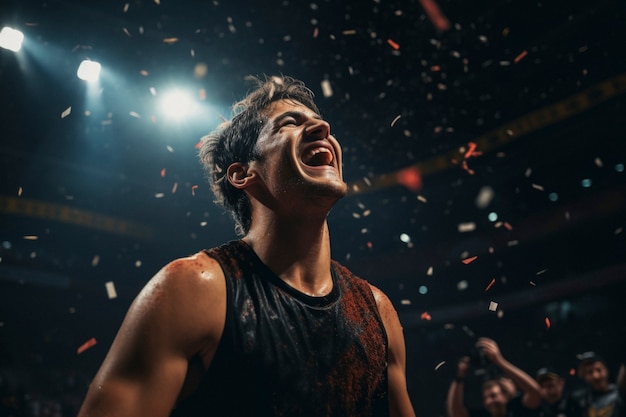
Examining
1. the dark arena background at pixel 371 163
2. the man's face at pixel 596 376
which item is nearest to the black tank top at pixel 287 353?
the man's face at pixel 596 376

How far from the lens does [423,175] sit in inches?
485

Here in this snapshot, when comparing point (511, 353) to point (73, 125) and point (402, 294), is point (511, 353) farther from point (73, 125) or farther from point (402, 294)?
point (73, 125)

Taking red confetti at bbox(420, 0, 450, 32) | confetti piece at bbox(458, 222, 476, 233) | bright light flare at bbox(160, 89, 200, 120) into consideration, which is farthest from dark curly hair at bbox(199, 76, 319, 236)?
confetti piece at bbox(458, 222, 476, 233)

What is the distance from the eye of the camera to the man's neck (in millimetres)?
1553

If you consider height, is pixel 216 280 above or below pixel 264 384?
above

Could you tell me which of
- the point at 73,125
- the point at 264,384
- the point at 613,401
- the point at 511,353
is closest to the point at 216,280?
the point at 264,384

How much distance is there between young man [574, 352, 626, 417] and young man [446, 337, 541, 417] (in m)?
0.47

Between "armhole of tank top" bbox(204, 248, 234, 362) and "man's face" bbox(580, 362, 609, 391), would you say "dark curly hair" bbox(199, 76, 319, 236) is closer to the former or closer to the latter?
"armhole of tank top" bbox(204, 248, 234, 362)

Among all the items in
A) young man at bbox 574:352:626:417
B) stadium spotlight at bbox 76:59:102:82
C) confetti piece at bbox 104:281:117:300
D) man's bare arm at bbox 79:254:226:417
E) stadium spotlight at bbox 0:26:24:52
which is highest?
stadium spotlight at bbox 0:26:24:52

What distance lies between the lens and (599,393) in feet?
15.7

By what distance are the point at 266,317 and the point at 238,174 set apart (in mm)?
579

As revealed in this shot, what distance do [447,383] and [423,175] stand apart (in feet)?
15.9

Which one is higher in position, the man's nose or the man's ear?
the man's nose

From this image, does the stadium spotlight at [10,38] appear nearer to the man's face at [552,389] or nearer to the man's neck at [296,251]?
the man's neck at [296,251]
